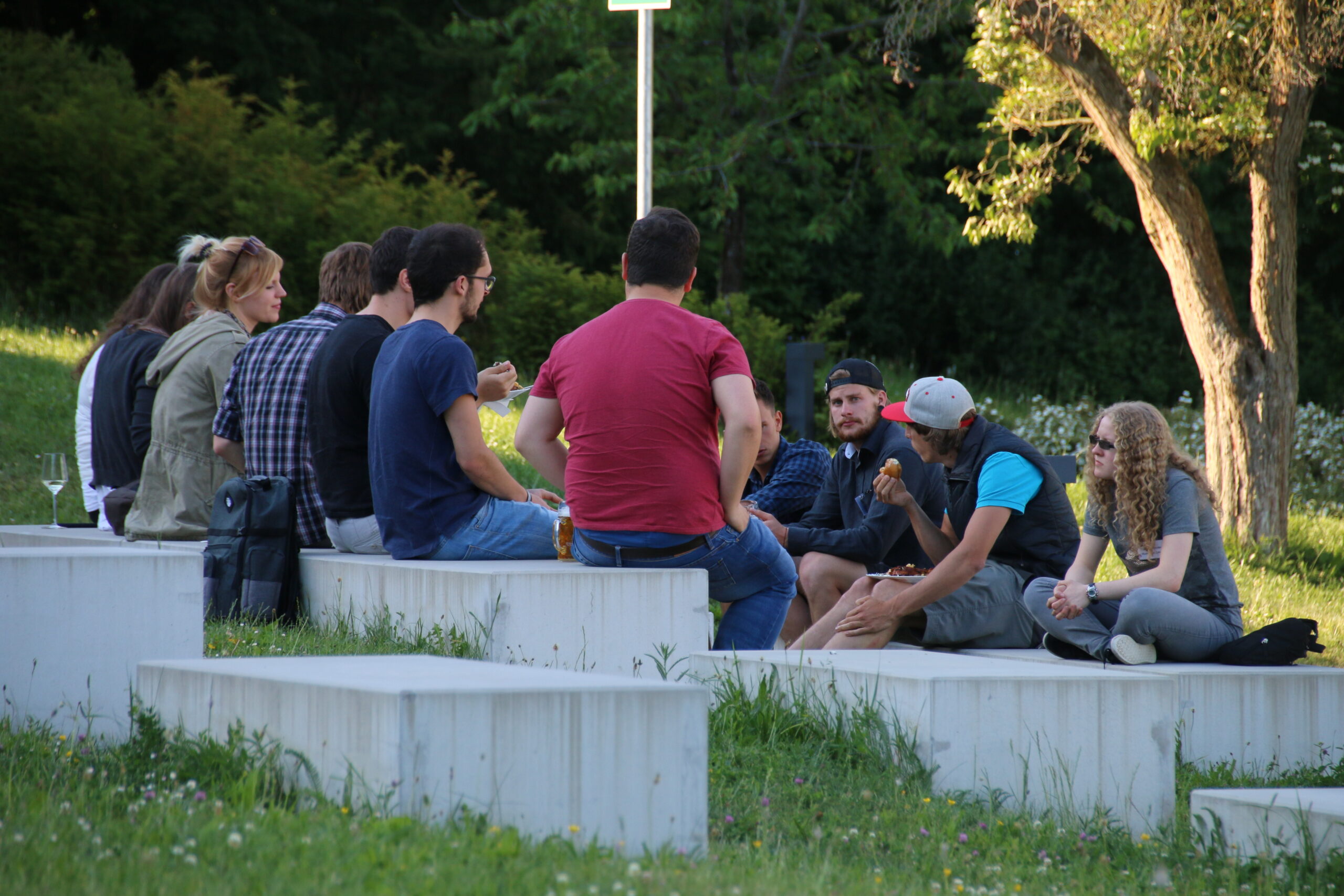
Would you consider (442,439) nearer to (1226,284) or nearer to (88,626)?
(88,626)

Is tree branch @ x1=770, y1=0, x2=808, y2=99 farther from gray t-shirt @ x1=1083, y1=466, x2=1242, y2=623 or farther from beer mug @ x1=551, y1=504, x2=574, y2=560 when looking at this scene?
gray t-shirt @ x1=1083, y1=466, x2=1242, y2=623

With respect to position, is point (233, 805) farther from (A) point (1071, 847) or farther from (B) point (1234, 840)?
(B) point (1234, 840)

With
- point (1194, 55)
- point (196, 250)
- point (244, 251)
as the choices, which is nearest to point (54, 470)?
point (196, 250)

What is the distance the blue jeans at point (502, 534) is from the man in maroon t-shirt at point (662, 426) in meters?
0.53

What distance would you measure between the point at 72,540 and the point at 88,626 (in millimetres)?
2918

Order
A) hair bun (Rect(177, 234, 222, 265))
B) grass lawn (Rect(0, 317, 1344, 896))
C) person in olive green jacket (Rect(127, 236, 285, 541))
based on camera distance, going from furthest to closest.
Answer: hair bun (Rect(177, 234, 222, 265)), person in olive green jacket (Rect(127, 236, 285, 541)), grass lawn (Rect(0, 317, 1344, 896))

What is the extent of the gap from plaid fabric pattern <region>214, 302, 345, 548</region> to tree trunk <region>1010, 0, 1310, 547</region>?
22.3ft

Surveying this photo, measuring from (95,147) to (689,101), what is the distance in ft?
28.0

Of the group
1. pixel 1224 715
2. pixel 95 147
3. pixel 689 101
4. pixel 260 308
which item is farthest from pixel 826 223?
pixel 1224 715

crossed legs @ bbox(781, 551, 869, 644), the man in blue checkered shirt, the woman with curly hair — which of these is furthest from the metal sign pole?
the woman with curly hair

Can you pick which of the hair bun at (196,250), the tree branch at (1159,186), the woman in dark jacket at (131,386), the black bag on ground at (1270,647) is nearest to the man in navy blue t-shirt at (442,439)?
the woman in dark jacket at (131,386)

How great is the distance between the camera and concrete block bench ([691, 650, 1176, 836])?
13.2ft

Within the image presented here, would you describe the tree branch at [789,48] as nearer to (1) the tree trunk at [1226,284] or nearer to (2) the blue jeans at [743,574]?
(1) the tree trunk at [1226,284]

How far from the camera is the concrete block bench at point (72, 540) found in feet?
20.6
